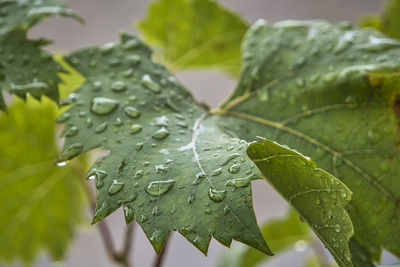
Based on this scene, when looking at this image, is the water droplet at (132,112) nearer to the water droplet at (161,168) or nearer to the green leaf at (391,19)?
the water droplet at (161,168)

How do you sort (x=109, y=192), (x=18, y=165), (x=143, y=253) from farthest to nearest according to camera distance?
(x=143, y=253) < (x=18, y=165) < (x=109, y=192)

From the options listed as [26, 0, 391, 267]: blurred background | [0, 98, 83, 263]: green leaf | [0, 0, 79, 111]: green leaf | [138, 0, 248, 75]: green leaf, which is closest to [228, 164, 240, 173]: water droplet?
[0, 0, 79, 111]: green leaf

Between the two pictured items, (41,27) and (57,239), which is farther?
(41,27)

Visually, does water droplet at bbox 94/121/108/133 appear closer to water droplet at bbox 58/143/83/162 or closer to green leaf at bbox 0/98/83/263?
water droplet at bbox 58/143/83/162

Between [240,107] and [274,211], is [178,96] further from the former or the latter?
→ [274,211]

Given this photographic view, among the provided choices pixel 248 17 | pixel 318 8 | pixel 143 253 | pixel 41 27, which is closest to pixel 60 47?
pixel 41 27

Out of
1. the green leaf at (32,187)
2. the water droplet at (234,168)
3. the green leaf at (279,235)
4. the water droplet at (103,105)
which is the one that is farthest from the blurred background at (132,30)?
the water droplet at (234,168)
